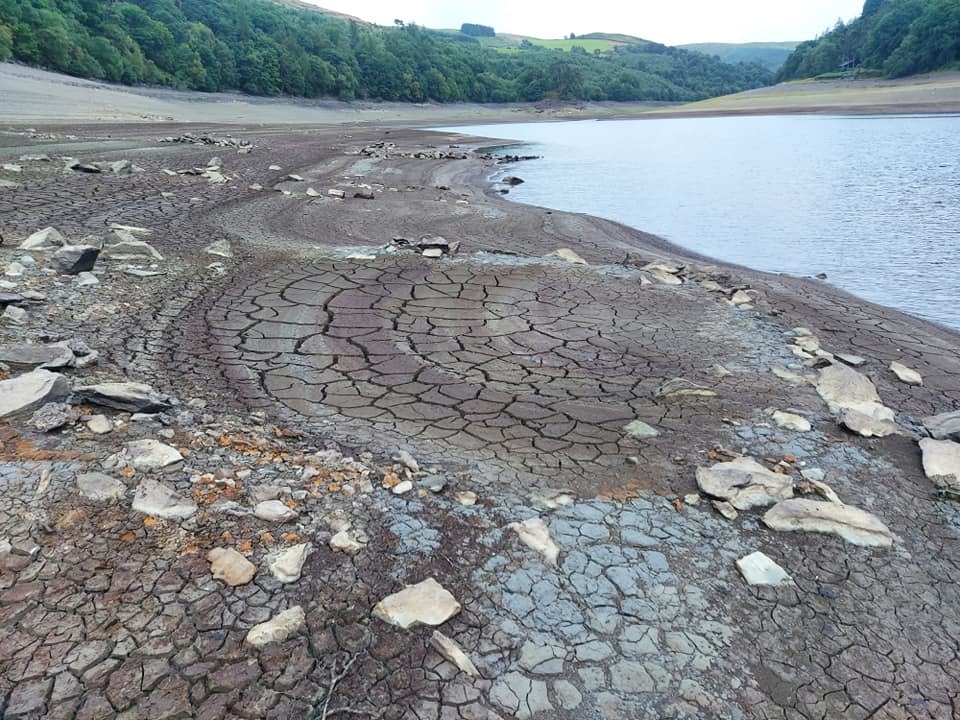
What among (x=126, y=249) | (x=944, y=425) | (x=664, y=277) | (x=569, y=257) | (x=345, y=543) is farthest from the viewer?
(x=569, y=257)

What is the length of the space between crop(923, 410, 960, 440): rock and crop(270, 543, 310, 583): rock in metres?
3.51

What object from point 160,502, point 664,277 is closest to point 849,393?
point 664,277

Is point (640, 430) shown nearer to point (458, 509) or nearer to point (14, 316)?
point (458, 509)

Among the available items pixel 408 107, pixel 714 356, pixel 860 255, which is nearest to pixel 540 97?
pixel 408 107

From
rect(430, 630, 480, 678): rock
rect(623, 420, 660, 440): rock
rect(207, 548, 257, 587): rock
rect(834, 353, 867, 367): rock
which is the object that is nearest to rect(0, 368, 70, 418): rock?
rect(207, 548, 257, 587): rock

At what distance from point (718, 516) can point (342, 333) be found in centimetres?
314

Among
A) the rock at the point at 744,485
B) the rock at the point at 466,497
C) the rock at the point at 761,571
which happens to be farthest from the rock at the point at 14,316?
the rock at the point at 761,571

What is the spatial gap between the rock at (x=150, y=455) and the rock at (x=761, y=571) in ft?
7.93

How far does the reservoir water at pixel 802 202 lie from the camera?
29.9 ft

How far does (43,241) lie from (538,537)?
5.99m

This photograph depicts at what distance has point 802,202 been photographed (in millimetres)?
14812

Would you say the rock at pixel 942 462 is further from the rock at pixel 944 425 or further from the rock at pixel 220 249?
the rock at pixel 220 249

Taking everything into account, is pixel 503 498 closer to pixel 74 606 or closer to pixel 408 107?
pixel 74 606

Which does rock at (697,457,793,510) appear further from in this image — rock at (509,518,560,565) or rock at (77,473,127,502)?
rock at (77,473,127,502)
